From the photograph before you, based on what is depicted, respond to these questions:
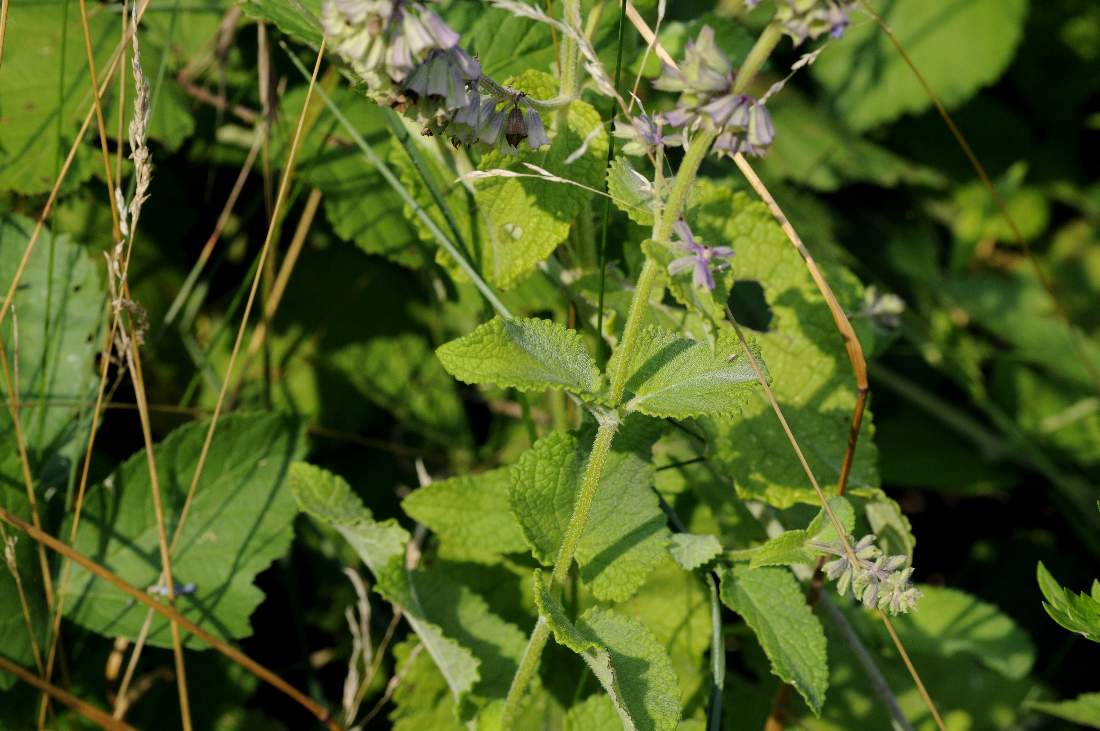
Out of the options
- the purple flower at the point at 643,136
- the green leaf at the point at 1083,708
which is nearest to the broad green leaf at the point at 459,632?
the purple flower at the point at 643,136

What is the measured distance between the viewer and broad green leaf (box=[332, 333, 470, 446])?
2838mm

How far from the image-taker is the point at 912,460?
326 cm

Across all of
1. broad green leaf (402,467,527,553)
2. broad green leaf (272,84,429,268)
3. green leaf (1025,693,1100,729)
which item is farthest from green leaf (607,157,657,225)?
green leaf (1025,693,1100,729)

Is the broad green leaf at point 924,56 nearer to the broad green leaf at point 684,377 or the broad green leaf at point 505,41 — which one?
the broad green leaf at point 505,41

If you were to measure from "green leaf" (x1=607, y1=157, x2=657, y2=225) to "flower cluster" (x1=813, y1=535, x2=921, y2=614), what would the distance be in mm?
572

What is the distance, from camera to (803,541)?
5.43 ft

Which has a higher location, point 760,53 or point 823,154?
point 760,53

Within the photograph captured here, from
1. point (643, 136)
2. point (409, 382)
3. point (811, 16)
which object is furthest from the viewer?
point (409, 382)

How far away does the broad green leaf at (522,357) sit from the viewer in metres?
1.44

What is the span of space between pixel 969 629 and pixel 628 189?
1555 millimetres

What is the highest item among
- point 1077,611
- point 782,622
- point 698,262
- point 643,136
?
point 643,136

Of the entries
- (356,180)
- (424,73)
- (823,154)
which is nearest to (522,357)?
(424,73)

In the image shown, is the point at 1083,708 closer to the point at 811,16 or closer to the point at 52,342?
the point at 811,16

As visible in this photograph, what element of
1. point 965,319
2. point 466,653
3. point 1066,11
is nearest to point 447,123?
point 466,653
